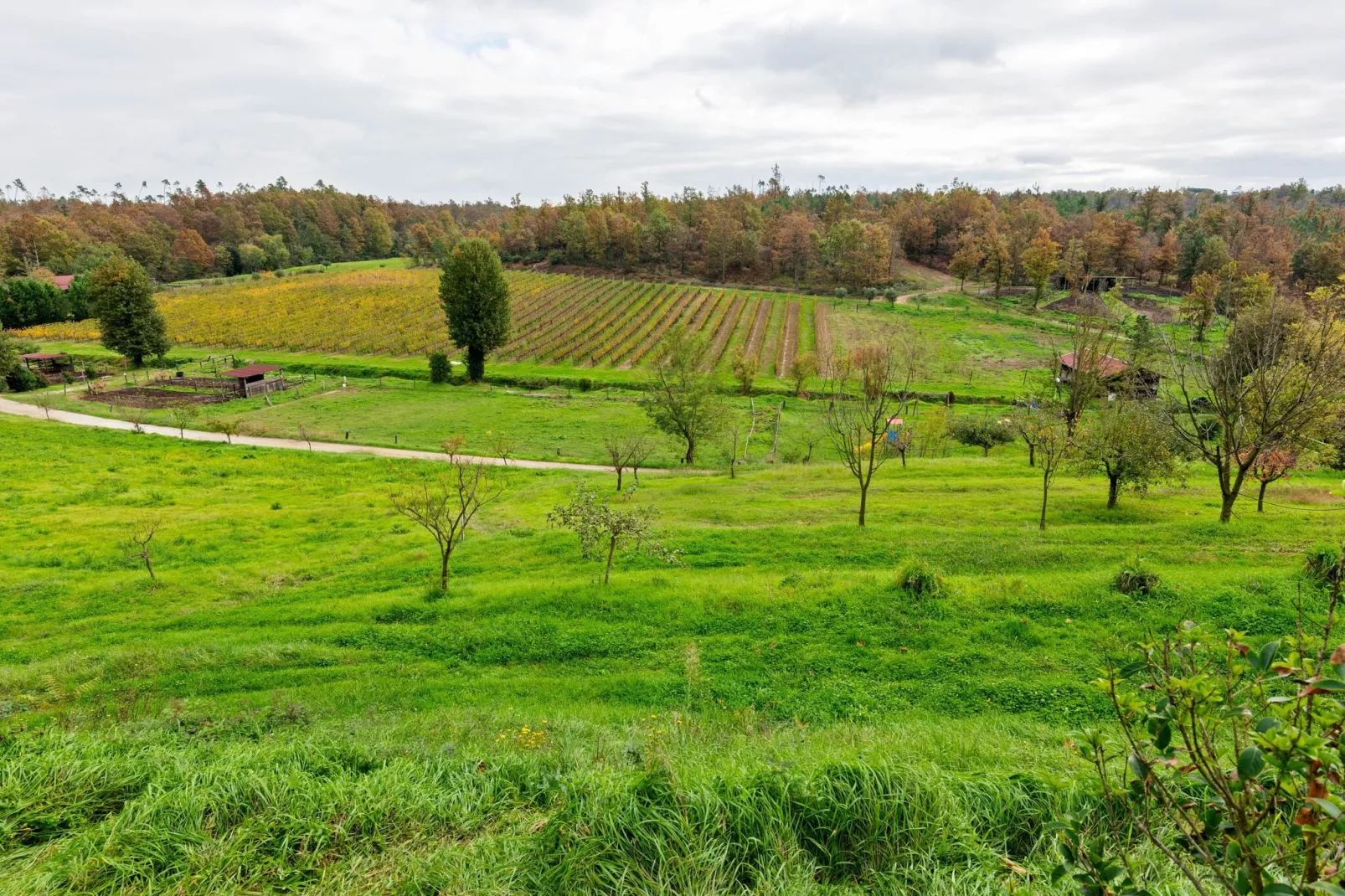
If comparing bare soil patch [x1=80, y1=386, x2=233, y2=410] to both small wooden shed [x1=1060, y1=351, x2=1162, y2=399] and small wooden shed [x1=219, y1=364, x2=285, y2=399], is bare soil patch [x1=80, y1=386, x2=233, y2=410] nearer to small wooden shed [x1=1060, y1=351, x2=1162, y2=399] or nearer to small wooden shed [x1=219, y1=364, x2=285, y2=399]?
small wooden shed [x1=219, y1=364, x2=285, y2=399]

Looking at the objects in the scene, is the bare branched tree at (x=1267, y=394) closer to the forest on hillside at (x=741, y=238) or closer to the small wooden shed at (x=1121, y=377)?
the small wooden shed at (x=1121, y=377)

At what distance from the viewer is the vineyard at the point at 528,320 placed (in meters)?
66.8

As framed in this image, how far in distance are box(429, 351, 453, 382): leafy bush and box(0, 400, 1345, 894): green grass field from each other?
27.4 meters

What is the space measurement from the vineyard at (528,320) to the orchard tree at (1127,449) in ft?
129

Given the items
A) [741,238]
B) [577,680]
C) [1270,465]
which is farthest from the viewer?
[741,238]

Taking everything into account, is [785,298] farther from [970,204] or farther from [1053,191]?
[1053,191]

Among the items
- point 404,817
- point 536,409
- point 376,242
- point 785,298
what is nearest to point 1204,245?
point 785,298

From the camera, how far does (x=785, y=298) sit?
290ft

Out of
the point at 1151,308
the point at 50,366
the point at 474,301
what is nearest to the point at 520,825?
the point at 474,301

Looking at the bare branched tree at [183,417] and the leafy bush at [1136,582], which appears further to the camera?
the bare branched tree at [183,417]

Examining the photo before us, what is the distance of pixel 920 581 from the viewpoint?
1490 centimetres

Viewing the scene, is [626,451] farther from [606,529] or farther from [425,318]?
[425,318]

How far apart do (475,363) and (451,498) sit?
33380 mm

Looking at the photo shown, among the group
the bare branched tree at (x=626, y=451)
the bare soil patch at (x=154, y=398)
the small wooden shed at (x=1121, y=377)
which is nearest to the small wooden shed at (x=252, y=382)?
the bare soil patch at (x=154, y=398)
